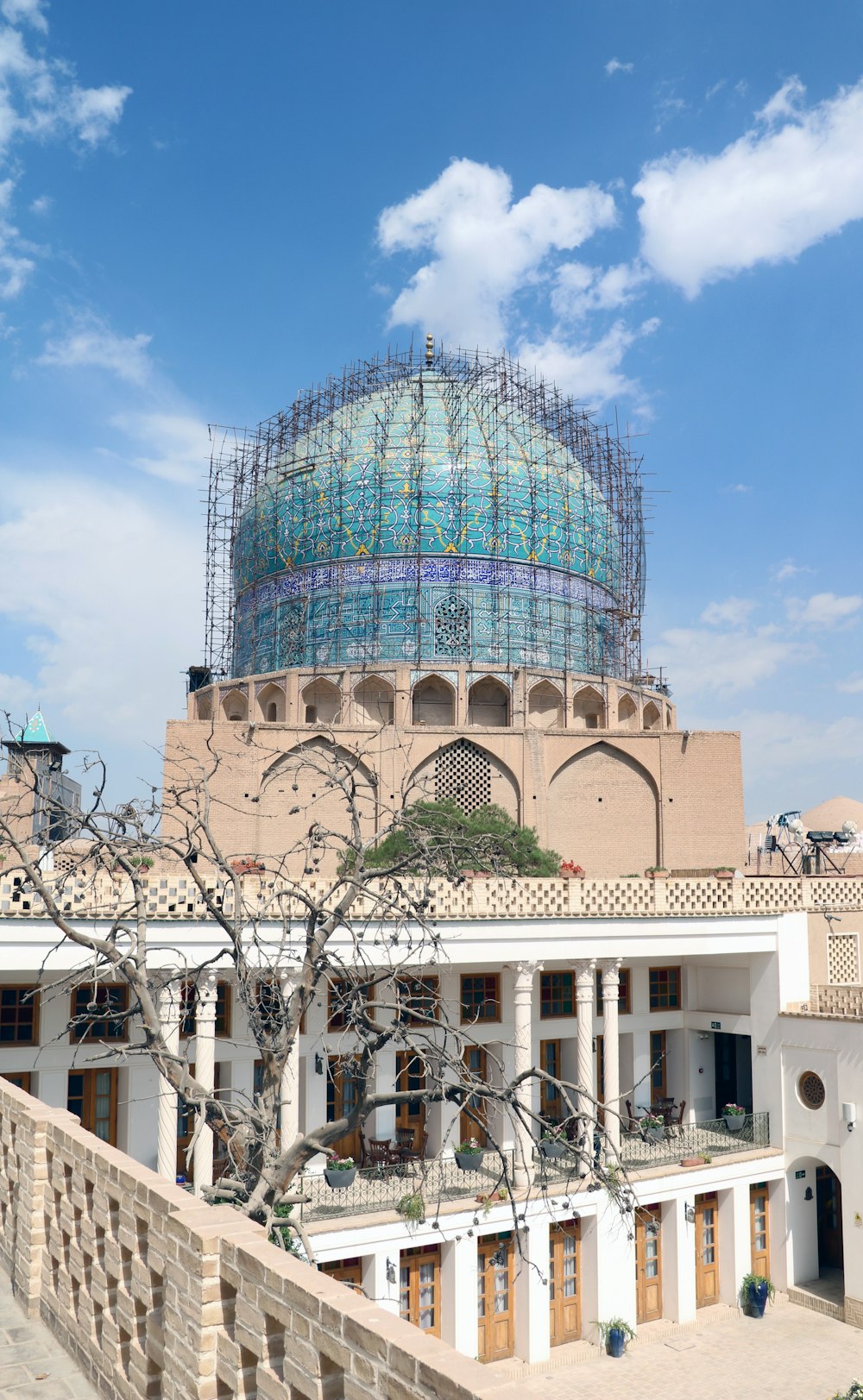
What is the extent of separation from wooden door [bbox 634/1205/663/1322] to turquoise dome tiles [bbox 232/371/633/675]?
19.7 meters

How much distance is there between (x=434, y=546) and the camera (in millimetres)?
36594

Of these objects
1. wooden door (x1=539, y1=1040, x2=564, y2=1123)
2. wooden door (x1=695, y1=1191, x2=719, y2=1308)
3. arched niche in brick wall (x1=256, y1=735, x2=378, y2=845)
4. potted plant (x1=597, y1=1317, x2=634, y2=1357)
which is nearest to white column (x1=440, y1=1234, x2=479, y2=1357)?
potted plant (x1=597, y1=1317, x2=634, y2=1357)

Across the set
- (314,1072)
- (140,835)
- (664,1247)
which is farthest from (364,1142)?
(140,835)

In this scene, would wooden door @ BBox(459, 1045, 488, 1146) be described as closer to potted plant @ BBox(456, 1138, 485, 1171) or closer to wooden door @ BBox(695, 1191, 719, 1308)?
potted plant @ BBox(456, 1138, 485, 1171)

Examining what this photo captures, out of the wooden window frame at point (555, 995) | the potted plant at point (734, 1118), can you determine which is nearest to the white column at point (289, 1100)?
the wooden window frame at point (555, 995)

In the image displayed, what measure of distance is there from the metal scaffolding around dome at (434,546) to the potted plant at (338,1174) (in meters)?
19.9

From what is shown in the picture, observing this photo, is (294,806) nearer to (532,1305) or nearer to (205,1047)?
(205,1047)

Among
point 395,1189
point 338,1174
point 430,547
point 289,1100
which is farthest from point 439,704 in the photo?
point 289,1100

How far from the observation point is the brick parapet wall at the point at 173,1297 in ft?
12.9

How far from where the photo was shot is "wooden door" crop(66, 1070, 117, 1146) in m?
17.5

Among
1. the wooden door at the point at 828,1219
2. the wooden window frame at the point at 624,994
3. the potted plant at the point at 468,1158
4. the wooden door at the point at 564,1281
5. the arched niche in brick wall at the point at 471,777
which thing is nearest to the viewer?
the wooden door at the point at 564,1281

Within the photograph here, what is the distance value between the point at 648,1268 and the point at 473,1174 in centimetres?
374

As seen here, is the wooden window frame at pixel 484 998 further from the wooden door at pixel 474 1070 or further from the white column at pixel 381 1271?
the white column at pixel 381 1271

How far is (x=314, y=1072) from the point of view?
739 inches
